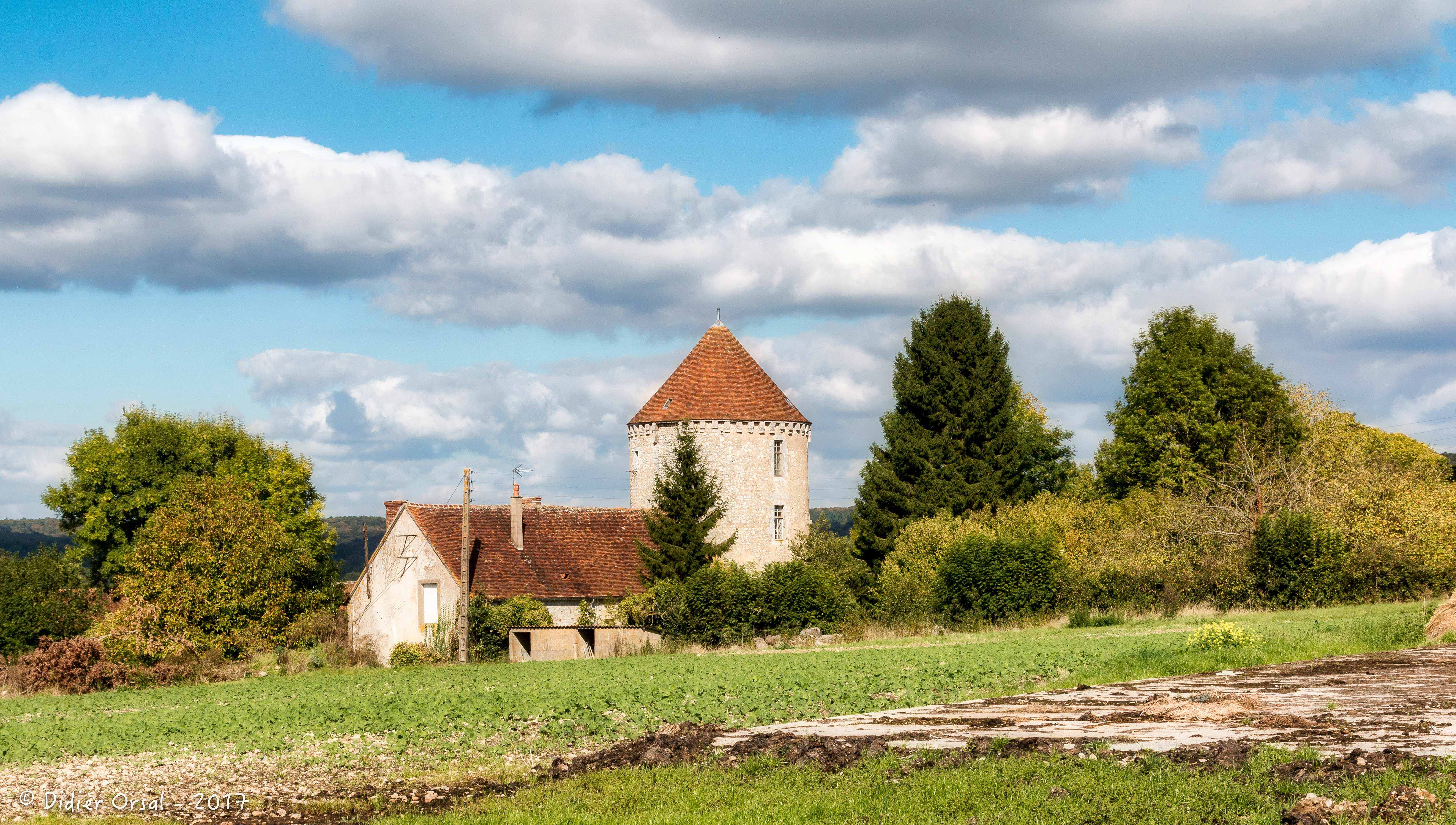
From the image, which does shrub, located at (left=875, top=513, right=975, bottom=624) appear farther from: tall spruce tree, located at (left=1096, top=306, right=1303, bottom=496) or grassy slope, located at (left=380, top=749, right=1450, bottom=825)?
grassy slope, located at (left=380, top=749, right=1450, bottom=825)

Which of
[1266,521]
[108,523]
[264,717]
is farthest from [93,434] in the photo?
[1266,521]

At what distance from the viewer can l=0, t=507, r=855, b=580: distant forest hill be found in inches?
4834

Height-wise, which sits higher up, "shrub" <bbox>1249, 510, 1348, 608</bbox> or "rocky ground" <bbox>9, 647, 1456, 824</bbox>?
"shrub" <bbox>1249, 510, 1348, 608</bbox>

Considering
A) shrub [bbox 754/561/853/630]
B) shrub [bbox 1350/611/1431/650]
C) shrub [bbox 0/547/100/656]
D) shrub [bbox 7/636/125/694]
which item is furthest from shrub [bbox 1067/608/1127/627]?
shrub [bbox 0/547/100/656]

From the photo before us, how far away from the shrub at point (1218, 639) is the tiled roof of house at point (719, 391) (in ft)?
109

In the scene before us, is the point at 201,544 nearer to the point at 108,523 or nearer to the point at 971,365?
the point at 108,523

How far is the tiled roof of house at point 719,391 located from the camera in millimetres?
51875

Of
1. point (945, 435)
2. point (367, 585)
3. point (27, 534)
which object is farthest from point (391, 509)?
point (27, 534)

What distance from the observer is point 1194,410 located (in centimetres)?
5088

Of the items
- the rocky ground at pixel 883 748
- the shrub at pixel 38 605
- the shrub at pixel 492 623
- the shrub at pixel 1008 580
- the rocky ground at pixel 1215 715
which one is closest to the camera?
the rocky ground at pixel 883 748

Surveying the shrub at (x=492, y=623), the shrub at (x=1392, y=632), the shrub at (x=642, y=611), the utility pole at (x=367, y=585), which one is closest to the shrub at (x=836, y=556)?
the shrub at (x=642, y=611)

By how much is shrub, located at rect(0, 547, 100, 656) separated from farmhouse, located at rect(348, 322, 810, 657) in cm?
1240

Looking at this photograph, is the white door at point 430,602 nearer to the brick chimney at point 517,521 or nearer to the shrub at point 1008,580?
the brick chimney at point 517,521

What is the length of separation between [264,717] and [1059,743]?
37.3ft
